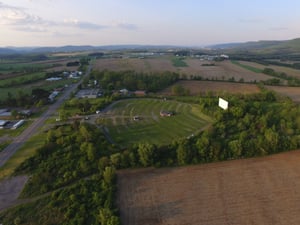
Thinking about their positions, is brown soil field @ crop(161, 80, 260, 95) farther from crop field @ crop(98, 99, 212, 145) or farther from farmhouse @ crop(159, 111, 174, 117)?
farmhouse @ crop(159, 111, 174, 117)

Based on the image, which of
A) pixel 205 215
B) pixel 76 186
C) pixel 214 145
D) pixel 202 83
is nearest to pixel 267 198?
pixel 205 215

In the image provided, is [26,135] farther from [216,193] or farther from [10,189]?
[216,193]

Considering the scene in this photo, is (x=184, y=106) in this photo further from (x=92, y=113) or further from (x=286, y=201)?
(x=286, y=201)

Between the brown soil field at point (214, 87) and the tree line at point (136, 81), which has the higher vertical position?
the tree line at point (136, 81)

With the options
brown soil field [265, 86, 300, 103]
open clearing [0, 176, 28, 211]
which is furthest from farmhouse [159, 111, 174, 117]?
brown soil field [265, 86, 300, 103]

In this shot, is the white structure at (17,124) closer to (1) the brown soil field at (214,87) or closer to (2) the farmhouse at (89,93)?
(2) the farmhouse at (89,93)

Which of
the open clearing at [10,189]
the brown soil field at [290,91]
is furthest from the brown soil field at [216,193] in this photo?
the brown soil field at [290,91]
